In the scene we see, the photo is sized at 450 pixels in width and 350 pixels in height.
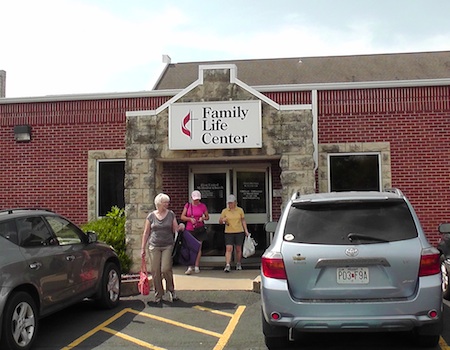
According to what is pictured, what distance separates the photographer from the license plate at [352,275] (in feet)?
14.5

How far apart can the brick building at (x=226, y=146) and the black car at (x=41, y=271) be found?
2669mm

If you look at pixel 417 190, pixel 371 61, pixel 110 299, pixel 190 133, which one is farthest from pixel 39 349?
pixel 371 61

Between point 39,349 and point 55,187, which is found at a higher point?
point 55,187

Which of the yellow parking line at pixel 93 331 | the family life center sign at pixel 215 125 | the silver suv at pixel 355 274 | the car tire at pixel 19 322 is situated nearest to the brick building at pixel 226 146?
the family life center sign at pixel 215 125

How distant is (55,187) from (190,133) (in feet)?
13.5

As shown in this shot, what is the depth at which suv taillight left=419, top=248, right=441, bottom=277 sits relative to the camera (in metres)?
4.38

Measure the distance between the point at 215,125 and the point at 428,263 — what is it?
5663mm

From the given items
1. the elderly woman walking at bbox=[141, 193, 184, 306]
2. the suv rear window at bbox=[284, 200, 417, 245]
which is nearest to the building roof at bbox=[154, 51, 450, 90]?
the elderly woman walking at bbox=[141, 193, 184, 306]

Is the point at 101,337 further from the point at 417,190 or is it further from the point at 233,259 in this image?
the point at 417,190

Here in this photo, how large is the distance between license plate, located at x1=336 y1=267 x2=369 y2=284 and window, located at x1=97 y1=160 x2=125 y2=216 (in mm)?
7885

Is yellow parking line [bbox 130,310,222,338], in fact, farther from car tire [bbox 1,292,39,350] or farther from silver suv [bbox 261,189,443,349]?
car tire [bbox 1,292,39,350]

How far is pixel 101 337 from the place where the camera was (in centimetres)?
582

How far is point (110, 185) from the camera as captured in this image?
11648 millimetres

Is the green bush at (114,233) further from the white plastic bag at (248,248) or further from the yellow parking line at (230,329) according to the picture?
the yellow parking line at (230,329)
